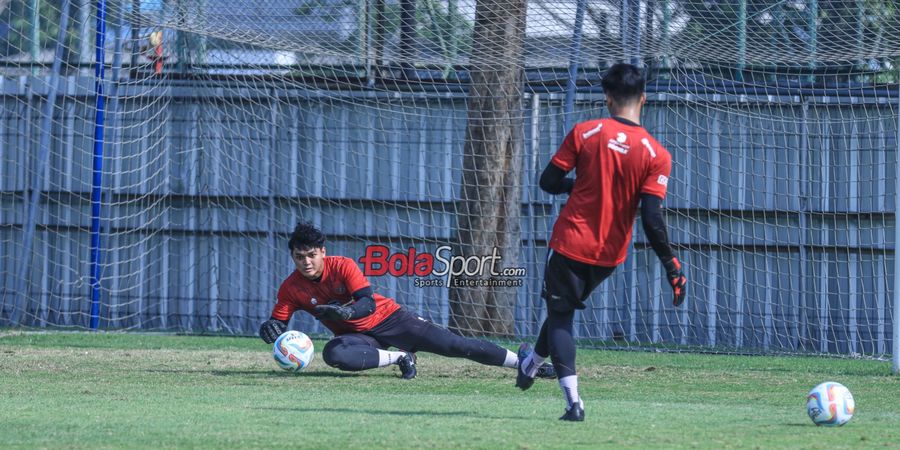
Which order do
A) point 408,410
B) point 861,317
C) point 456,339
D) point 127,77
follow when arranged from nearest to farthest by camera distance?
point 408,410 → point 456,339 → point 861,317 → point 127,77

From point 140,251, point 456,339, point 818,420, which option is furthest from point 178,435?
point 140,251

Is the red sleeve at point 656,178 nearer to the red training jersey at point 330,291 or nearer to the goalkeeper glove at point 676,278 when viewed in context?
the goalkeeper glove at point 676,278

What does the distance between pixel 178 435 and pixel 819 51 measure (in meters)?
8.03

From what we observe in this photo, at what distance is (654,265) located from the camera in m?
14.3

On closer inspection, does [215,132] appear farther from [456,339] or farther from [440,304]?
[456,339]

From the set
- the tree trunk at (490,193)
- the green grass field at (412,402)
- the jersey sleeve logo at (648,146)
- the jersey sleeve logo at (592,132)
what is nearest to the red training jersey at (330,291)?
the green grass field at (412,402)

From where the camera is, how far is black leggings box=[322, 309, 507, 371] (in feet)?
29.0

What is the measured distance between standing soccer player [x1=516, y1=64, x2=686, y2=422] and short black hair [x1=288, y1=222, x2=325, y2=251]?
9.40 feet

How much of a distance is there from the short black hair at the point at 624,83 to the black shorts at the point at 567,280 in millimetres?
827

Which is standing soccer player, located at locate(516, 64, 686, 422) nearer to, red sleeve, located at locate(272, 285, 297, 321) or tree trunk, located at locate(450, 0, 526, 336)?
red sleeve, located at locate(272, 285, 297, 321)

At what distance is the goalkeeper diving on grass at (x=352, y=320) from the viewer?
877 cm

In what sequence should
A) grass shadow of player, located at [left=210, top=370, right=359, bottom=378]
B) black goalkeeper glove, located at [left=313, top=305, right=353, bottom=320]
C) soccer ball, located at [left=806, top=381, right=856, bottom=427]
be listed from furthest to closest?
1. grass shadow of player, located at [left=210, top=370, right=359, bottom=378]
2. black goalkeeper glove, located at [left=313, top=305, right=353, bottom=320]
3. soccer ball, located at [left=806, top=381, right=856, bottom=427]

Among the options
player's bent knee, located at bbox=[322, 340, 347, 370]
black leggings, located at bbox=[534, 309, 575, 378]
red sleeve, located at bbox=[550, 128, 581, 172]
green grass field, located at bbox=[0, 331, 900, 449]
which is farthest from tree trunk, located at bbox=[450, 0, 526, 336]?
red sleeve, located at bbox=[550, 128, 581, 172]

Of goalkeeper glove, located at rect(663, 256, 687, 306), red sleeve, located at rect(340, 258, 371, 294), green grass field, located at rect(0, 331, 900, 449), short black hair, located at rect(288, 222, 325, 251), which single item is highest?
short black hair, located at rect(288, 222, 325, 251)
